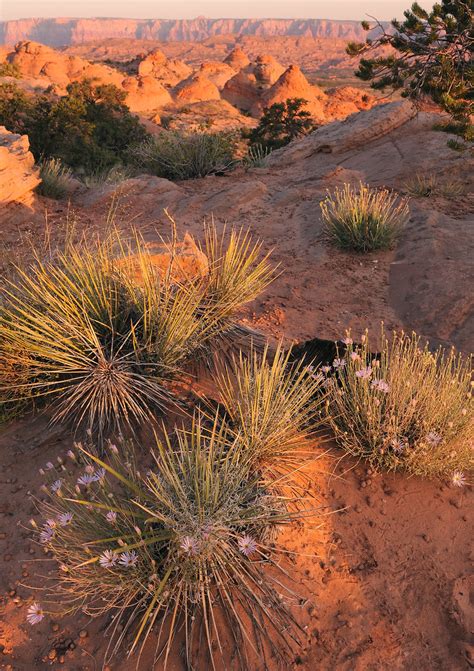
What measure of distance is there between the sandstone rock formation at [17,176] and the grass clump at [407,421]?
6.75 metres

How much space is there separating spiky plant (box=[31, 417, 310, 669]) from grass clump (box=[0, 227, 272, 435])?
2.96 feet

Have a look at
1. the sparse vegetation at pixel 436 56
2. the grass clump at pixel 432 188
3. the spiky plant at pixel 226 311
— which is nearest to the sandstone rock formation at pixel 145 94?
the grass clump at pixel 432 188

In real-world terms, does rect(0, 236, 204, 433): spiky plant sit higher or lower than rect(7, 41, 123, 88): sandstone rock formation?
higher

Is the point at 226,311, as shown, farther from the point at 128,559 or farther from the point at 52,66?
the point at 52,66

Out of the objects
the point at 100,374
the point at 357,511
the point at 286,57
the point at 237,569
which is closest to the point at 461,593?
the point at 357,511

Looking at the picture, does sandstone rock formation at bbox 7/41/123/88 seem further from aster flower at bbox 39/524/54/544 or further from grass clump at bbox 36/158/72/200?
aster flower at bbox 39/524/54/544

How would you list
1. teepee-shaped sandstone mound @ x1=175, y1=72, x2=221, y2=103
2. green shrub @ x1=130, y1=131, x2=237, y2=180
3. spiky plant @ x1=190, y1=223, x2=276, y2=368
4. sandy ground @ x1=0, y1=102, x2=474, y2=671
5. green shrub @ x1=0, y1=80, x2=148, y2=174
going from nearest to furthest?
1. sandy ground @ x1=0, y1=102, x2=474, y2=671
2. spiky plant @ x1=190, y1=223, x2=276, y2=368
3. green shrub @ x1=130, y1=131, x2=237, y2=180
4. green shrub @ x1=0, y1=80, x2=148, y2=174
5. teepee-shaped sandstone mound @ x1=175, y1=72, x2=221, y2=103

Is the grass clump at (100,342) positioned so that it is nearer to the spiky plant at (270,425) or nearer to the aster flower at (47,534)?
the spiky plant at (270,425)

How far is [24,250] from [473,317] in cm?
516

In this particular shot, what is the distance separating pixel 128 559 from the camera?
6.80 ft

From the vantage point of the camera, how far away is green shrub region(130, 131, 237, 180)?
1073cm

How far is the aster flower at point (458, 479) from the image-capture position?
2.75 metres

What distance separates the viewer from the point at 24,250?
612 cm

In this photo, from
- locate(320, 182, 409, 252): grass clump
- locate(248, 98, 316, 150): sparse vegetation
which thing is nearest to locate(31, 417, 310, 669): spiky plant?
locate(320, 182, 409, 252): grass clump
